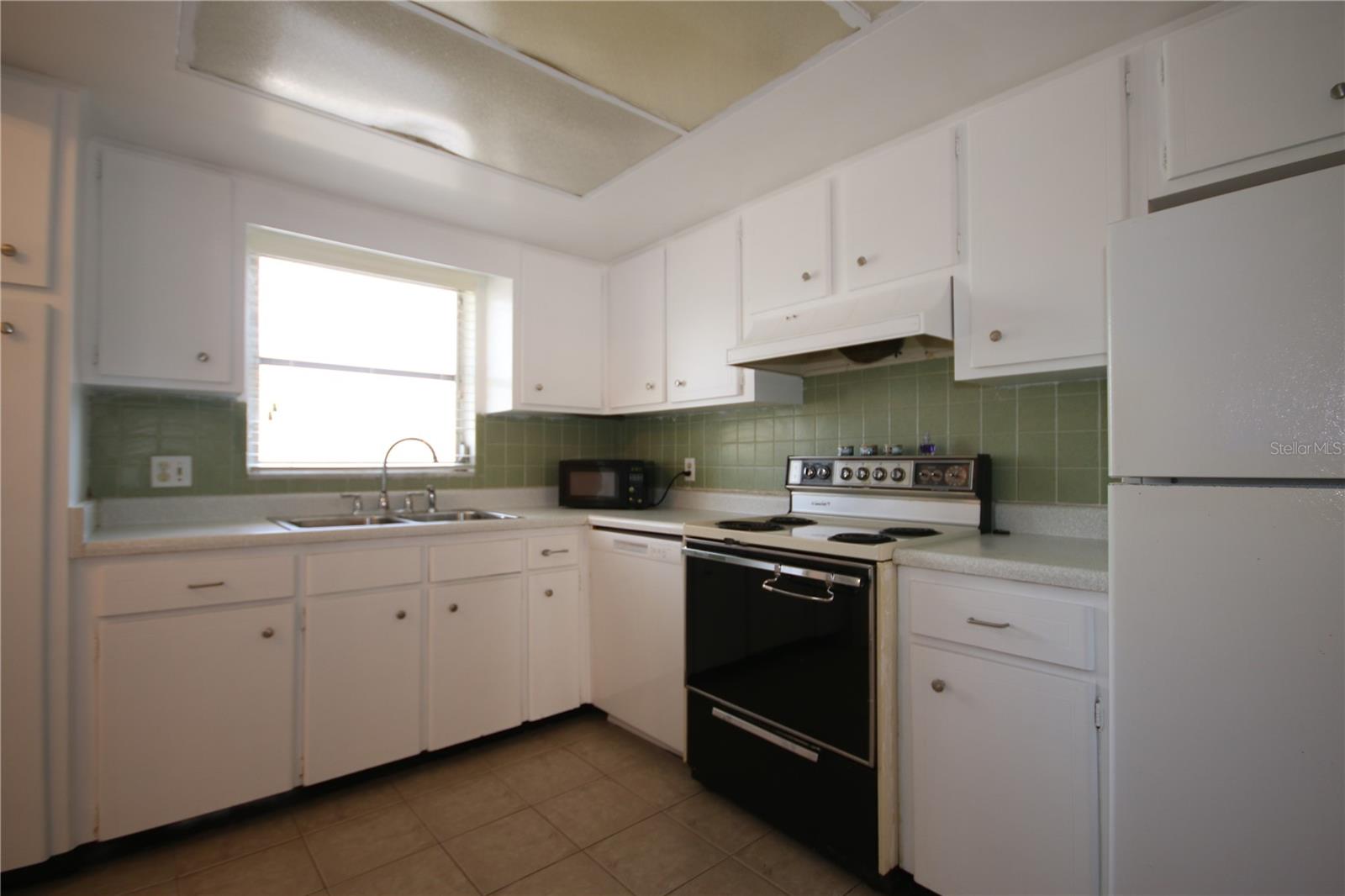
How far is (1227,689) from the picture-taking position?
3.47ft

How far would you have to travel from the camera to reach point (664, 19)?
1459mm

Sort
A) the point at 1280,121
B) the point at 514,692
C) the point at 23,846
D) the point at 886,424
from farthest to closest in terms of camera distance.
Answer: the point at 514,692
the point at 886,424
the point at 23,846
the point at 1280,121

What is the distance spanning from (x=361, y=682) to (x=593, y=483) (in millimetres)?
1293

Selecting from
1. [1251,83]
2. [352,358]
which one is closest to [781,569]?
[1251,83]

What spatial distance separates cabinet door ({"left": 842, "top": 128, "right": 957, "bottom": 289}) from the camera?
1.87 m

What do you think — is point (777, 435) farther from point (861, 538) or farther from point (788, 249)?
point (861, 538)

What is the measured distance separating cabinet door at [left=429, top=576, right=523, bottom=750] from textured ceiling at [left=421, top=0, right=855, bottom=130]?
5.89ft

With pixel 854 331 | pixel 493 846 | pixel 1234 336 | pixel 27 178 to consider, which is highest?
pixel 27 178

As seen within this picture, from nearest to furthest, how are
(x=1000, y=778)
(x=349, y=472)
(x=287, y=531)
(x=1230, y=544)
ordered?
(x=1230, y=544), (x=1000, y=778), (x=287, y=531), (x=349, y=472)

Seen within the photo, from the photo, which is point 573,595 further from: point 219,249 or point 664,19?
point 664,19

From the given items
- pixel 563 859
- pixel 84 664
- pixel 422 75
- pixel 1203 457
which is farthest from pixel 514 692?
pixel 1203 457

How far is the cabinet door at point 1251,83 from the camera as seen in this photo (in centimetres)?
124

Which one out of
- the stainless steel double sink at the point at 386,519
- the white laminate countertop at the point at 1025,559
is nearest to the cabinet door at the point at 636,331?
the stainless steel double sink at the point at 386,519

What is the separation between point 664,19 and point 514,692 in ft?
7.62
